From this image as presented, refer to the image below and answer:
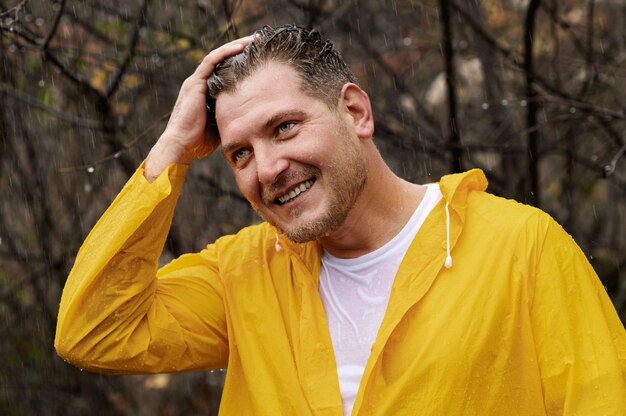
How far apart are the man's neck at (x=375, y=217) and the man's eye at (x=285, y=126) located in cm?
28

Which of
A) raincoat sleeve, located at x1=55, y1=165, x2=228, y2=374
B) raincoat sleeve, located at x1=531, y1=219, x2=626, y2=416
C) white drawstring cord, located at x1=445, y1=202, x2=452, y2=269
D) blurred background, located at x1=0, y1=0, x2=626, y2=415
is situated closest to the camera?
raincoat sleeve, located at x1=531, y1=219, x2=626, y2=416

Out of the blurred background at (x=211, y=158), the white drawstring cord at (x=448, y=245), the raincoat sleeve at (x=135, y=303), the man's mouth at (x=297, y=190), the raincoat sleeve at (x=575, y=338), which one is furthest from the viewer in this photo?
the blurred background at (x=211, y=158)

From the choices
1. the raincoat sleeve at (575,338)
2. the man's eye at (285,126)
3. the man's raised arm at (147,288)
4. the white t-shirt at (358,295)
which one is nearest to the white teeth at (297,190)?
the man's eye at (285,126)

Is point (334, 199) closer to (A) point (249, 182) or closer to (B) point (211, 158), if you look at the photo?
(A) point (249, 182)

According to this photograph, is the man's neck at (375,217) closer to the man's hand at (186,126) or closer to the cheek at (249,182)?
the cheek at (249,182)

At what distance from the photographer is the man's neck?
99.7 inches

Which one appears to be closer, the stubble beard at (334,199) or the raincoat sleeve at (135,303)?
the stubble beard at (334,199)

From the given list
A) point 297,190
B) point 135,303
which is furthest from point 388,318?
point 135,303

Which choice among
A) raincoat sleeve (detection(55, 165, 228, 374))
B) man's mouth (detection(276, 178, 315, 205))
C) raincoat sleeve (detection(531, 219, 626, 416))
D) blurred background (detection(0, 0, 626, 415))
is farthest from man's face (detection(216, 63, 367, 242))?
blurred background (detection(0, 0, 626, 415))

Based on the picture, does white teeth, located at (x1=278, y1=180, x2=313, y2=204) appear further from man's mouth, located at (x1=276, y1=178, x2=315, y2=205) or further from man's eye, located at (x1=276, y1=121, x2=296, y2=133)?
man's eye, located at (x1=276, y1=121, x2=296, y2=133)

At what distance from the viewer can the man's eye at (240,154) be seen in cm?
252

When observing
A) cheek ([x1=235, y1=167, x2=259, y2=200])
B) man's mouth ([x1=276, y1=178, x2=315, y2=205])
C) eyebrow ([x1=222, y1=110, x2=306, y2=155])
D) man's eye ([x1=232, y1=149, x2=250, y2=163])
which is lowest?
man's mouth ([x1=276, y1=178, x2=315, y2=205])

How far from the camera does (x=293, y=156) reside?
7.94 ft

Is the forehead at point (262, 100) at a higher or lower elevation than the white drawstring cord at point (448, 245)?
higher
